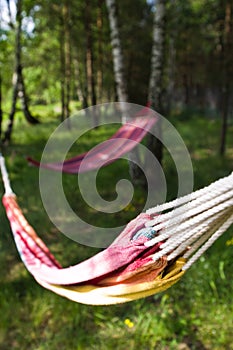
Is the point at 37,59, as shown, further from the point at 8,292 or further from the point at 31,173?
the point at 8,292

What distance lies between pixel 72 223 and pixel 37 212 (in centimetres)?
36

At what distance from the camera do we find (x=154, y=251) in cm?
110

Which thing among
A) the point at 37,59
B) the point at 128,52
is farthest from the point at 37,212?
the point at 37,59

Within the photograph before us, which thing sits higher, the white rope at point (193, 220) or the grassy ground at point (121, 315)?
the white rope at point (193, 220)

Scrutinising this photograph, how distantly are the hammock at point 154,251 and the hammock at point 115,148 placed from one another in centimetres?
170

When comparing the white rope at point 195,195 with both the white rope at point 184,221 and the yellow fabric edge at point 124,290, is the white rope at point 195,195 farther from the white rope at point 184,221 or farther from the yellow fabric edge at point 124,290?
the yellow fabric edge at point 124,290

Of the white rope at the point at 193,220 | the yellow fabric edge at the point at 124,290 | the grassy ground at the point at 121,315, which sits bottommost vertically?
the grassy ground at the point at 121,315

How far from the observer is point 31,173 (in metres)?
4.20

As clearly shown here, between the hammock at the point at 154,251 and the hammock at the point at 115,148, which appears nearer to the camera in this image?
the hammock at the point at 154,251

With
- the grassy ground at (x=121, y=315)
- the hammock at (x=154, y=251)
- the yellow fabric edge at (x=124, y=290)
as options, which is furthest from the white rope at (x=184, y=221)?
the grassy ground at (x=121, y=315)

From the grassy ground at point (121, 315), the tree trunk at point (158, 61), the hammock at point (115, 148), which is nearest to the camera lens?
the grassy ground at point (121, 315)

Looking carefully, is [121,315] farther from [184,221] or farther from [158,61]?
[158,61]

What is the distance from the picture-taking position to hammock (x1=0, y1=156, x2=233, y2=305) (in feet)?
3.09

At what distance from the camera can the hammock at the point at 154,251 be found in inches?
37.1
